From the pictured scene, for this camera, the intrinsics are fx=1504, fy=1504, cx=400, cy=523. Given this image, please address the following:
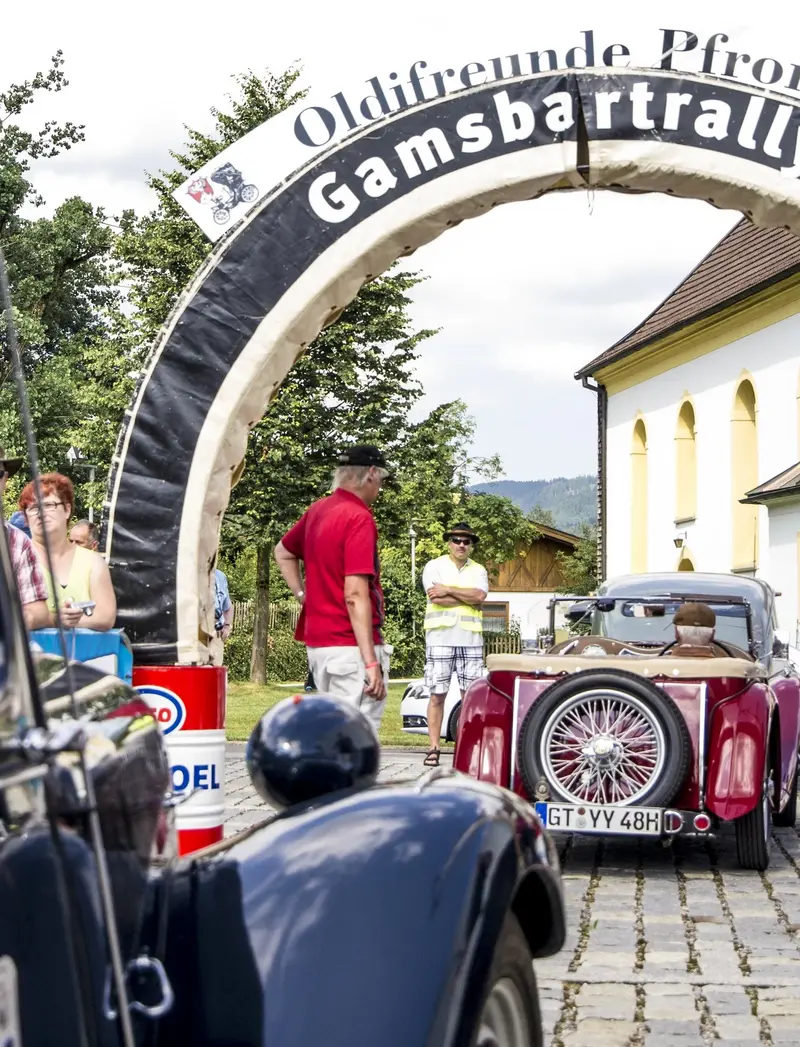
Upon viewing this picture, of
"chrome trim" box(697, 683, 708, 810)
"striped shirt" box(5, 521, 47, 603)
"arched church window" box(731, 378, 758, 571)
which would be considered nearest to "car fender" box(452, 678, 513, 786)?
"chrome trim" box(697, 683, 708, 810)

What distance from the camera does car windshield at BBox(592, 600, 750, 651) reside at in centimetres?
1085

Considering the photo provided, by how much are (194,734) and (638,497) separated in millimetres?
35619

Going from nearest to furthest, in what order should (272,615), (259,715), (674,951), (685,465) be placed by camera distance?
(674,951)
(259,715)
(685,465)
(272,615)

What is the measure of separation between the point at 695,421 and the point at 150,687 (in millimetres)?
32177

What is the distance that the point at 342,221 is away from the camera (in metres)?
7.54

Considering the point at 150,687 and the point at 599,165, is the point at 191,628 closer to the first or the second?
the point at 150,687

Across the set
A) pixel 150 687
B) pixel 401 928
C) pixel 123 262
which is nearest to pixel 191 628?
pixel 150 687

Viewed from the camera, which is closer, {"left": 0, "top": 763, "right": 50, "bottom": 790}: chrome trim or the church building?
{"left": 0, "top": 763, "right": 50, "bottom": 790}: chrome trim

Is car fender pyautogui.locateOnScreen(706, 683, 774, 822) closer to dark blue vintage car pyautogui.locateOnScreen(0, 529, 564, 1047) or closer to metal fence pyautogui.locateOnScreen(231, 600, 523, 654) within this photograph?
dark blue vintage car pyautogui.locateOnScreen(0, 529, 564, 1047)

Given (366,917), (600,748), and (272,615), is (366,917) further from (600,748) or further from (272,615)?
(272,615)

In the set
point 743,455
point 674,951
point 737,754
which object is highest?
point 743,455

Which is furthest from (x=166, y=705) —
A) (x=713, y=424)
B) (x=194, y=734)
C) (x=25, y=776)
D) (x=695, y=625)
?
(x=713, y=424)

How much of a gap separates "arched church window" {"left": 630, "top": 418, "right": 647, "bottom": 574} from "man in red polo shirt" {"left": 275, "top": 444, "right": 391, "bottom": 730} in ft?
110

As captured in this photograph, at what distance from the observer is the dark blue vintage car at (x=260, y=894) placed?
1978 mm
